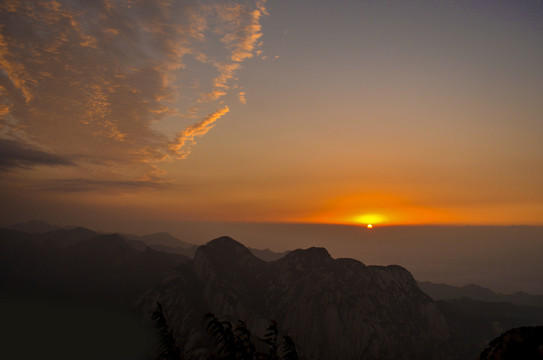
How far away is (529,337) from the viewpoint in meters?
32.3

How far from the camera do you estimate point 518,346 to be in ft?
104

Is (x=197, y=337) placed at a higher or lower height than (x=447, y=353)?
higher

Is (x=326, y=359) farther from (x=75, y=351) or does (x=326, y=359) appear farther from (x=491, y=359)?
(x=491, y=359)

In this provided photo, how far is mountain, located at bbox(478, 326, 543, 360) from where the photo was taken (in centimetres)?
3003

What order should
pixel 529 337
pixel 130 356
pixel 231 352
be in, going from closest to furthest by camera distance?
pixel 231 352 < pixel 529 337 < pixel 130 356

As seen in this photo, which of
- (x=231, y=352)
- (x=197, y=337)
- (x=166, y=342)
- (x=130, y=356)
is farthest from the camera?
(x=197, y=337)

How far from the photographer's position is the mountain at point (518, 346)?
30.0 meters

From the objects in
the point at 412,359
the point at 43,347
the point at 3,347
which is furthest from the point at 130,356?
the point at 412,359

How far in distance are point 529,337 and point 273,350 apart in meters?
31.3

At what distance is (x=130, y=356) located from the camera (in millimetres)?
178000

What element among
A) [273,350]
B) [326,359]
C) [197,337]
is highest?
[273,350]

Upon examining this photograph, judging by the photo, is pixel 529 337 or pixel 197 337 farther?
pixel 197 337

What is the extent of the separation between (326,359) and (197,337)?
88.3m

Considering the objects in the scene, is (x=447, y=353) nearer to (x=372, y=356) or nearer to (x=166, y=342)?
(x=372, y=356)
